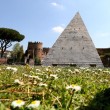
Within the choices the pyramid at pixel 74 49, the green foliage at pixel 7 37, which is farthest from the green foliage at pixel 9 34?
the pyramid at pixel 74 49

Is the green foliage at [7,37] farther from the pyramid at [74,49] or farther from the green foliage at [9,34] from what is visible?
the pyramid at [74,49]

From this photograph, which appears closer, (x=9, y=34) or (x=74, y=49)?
(x=74, y=49)

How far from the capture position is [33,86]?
3.92m

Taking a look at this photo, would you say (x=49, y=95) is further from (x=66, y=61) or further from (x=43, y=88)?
(x=66, y=61)

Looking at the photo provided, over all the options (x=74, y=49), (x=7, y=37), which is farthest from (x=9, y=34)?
(x=74, y=49)

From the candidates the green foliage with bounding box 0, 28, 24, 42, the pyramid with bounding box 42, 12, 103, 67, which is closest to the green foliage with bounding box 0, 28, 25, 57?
the green foliage with bounding box 0, 28, 24, 42

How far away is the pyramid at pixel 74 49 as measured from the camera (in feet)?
118

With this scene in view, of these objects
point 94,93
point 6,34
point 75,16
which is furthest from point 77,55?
point 6,34

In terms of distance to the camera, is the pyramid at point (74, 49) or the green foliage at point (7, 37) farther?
the green foliage at point (7, 37)

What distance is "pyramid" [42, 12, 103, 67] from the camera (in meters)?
36.0

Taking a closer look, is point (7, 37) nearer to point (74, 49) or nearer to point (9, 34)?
point (9, 34)

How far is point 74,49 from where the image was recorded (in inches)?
1467

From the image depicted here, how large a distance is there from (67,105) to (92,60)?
3337 centimetres

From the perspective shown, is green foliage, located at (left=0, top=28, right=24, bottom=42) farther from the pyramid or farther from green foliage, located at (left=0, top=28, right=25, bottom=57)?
the pyramid
